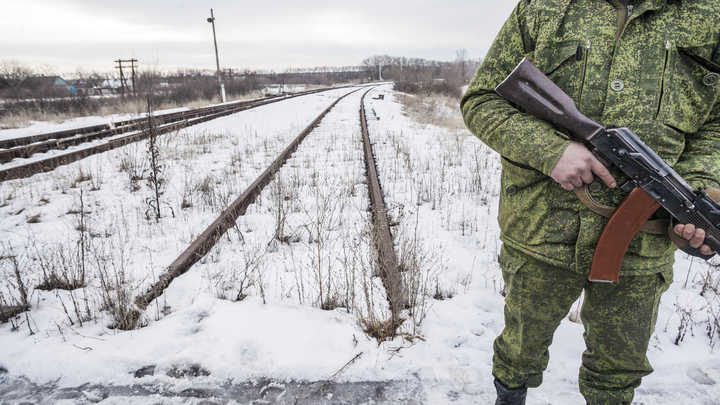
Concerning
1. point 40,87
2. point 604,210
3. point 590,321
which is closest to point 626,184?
point 604,210

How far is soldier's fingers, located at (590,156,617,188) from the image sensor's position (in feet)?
4.04

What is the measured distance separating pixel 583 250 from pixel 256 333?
1.87 metres

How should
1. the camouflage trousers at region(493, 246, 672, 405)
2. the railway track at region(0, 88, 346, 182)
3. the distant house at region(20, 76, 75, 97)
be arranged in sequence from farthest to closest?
1. the distant house at region(20, 76, 75, 97)
2. the railway track at region(0, 88, 346, 182)
3. the camouflage trousers at region(493, 246, 672, 405)

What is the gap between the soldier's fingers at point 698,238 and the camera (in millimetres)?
1231

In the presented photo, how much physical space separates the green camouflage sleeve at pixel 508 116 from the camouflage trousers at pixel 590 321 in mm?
418

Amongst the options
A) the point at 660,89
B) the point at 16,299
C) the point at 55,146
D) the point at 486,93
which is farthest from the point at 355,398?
the point at 55,146

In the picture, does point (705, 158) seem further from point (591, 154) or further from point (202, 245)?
point (202, 245)

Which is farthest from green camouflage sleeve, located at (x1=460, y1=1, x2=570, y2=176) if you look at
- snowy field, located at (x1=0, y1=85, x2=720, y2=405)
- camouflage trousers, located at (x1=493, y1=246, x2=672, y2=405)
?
snowy field, located at (x1=0, y1=85, x2=720, y2=405)

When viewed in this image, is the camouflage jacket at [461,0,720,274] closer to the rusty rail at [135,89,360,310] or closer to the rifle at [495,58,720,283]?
the rifle at [495,58,720,283]

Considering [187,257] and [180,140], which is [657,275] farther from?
[180,140]

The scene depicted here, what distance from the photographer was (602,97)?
1.27 metres

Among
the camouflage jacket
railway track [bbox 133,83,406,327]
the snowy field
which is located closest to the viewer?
the camouflage jacket

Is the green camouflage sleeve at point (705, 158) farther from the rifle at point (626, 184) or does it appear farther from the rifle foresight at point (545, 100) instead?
the rifle foresight at point (545, 100)

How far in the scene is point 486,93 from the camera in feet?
4.76
